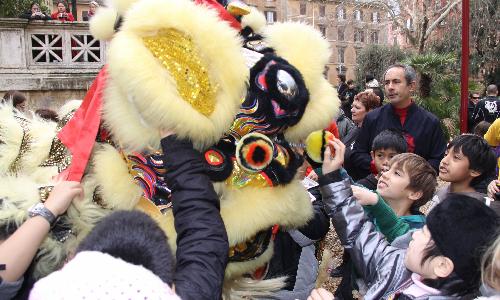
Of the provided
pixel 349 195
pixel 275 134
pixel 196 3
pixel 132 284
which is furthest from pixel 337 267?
pixel 132 284

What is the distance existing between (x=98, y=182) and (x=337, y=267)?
3.52 metres

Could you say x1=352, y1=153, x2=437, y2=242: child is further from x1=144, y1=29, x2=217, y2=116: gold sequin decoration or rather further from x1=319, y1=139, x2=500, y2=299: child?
x1=144, y1=29, x2=217, y2=116: gold sequin decoration

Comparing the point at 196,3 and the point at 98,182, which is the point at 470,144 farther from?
the point at 98,182

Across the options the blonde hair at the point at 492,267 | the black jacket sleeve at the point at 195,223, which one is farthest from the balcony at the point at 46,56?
the blonde hair at the point at 492,267

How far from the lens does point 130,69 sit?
1344 mm

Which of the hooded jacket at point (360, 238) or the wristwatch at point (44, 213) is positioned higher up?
the wristwatch at point (44, 213)

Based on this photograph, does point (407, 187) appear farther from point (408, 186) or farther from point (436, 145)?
point (436, 145)

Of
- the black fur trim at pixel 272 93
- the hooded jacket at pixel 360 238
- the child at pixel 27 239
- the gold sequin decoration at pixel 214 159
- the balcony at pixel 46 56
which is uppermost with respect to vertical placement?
the balcony at pixel 46 56

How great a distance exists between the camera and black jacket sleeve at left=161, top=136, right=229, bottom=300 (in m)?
1.25

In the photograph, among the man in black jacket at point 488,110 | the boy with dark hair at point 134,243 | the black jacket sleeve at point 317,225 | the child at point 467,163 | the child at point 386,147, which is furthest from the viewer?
the man in black jacket at point 488,110

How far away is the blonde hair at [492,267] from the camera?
4.58 feet

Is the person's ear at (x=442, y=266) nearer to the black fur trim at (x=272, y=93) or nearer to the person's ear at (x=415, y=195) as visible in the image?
the black fur trim at (x=272, y=93)

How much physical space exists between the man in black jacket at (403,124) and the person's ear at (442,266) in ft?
6.81

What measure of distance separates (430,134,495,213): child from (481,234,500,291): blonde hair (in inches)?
66.8
